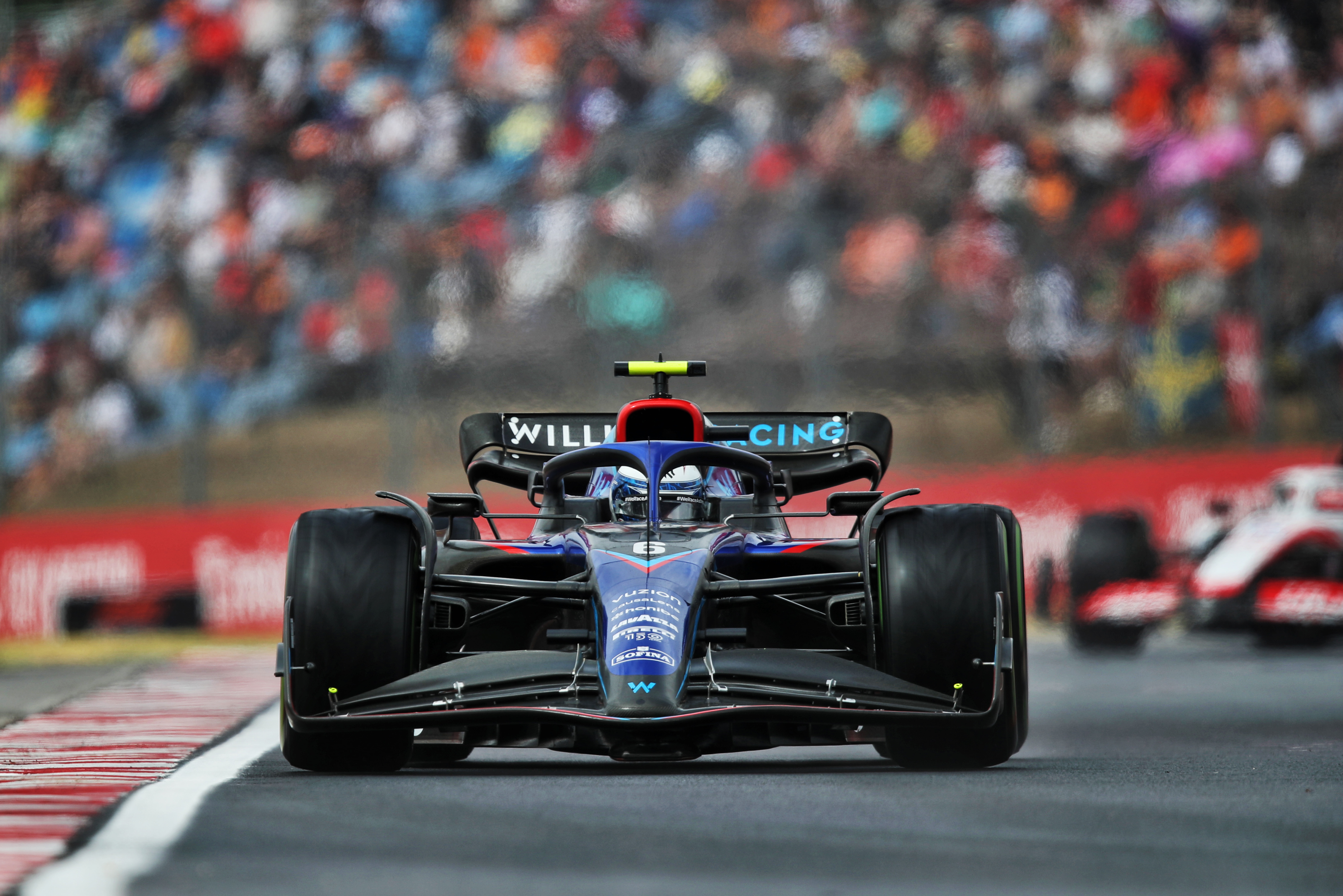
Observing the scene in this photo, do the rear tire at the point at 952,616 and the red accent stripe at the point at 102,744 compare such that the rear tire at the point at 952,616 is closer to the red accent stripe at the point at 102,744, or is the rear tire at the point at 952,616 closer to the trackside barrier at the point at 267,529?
the red accent stripe at the point at 102,744

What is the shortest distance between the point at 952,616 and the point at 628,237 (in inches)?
795

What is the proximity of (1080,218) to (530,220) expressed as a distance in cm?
687

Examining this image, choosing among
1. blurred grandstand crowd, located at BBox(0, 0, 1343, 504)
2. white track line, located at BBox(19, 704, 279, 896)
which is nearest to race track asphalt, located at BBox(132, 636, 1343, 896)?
white track line, located at BBox(19, 704, 279, 896)

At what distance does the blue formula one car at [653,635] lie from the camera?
22.2 feet

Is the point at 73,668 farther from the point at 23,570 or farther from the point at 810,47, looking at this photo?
the point at 810,47

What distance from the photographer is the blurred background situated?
Result: 966 inches

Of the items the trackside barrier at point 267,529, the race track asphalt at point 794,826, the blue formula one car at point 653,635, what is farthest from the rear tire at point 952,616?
the trackside barrier at point 267,529

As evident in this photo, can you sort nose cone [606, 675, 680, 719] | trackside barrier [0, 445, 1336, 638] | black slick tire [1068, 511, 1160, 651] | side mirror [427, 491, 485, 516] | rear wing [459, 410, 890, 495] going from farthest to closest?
1. trackside barrier [0, 445, 1336, 638]
2. black slick tire [1068, 511, 1160, 651]
3. rear wing [459, 410, 890, 495]
4. side mirror [427, 491, 485, 516]
5. nose cone [606, 675, 680, 719]

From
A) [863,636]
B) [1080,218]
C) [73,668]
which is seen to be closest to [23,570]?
[73,668]

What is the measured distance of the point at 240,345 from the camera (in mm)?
27141

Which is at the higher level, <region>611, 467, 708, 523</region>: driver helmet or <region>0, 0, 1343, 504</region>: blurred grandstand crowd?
<region>0, 0, 1343, 504</region>: blurred grandstand crowd

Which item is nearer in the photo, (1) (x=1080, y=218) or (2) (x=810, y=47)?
(1) (x=1080, y=218)

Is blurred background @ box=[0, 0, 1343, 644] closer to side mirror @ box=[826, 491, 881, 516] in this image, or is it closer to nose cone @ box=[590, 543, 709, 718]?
side mirror @ box=[826, 491, 881, 516]

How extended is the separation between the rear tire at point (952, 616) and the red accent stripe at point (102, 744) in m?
2.50
